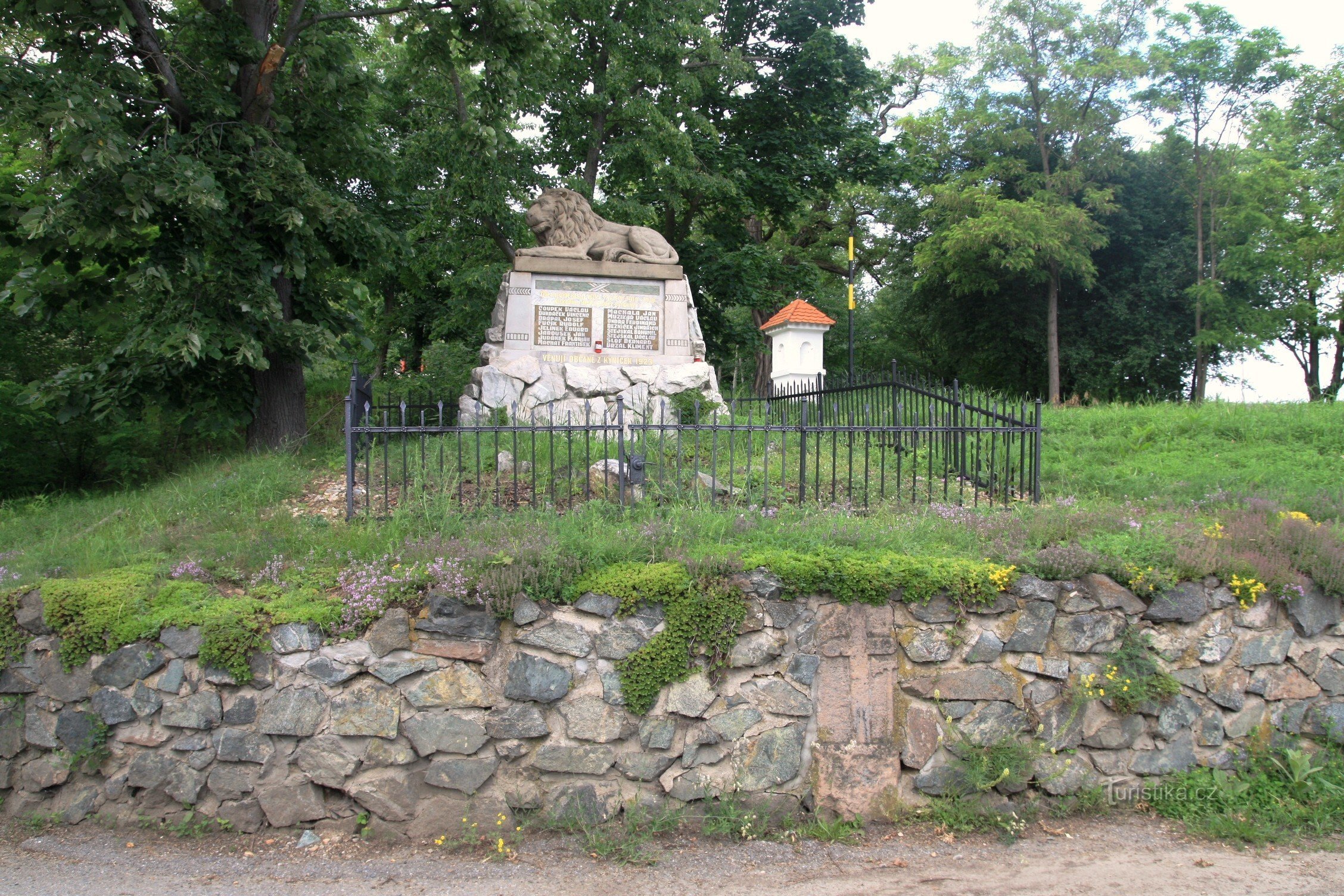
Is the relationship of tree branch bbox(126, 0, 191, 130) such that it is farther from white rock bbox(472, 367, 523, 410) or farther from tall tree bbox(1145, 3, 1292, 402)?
tall tree bbox(1145, 3, 1292, 402)

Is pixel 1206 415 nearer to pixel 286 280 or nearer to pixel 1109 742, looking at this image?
pixel 1109 742

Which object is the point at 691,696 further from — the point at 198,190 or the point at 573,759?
the point at 198,190

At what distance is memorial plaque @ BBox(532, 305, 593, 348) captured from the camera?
383 inches

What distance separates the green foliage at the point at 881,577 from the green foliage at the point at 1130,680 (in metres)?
0.75

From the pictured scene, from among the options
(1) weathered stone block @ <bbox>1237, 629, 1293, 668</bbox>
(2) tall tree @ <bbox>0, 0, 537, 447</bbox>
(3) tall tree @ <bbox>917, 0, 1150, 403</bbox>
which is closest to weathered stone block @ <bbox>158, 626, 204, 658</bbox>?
(2) tall tree @ <bbox>0, 0, 537, 447</bbox>

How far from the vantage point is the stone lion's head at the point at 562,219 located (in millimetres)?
10273

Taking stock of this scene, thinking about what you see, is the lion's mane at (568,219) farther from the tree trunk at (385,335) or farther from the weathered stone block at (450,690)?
the tree trunk at (385,335)

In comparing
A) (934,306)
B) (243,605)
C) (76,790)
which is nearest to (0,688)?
(76,790)

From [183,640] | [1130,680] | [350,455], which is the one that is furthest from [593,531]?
[1130,680]

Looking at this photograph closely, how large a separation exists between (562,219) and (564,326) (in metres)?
1.48

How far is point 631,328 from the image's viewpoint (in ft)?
32.8

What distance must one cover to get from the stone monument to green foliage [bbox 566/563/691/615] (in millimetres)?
4491

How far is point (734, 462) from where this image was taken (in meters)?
7.84

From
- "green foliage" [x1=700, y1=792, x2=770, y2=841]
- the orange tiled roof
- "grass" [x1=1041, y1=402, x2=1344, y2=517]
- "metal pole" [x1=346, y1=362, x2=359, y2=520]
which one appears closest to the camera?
"green foliage" [x1=700, y1=792, x2=770, y2=841]
